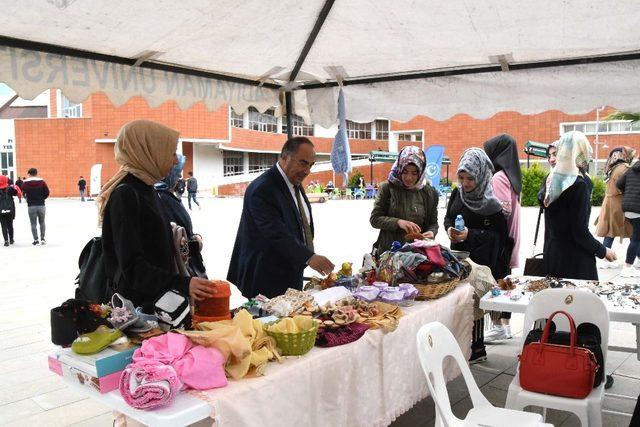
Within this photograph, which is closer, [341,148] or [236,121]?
[341,148]

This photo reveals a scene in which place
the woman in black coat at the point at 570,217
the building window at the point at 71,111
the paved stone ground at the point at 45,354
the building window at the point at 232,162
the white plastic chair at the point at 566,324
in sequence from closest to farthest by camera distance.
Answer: the white plastic chair at the point at 566,324 < the paved stone ground at the point at 45,354 < the woman in black coat at the point at 570,217 < the building window at the point at 71,111 < the building window at the point at 232,162

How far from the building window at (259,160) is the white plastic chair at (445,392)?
138 ft

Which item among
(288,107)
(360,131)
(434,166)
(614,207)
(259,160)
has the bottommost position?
(614,207)

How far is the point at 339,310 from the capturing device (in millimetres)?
2398

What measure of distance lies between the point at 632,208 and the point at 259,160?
39.8m

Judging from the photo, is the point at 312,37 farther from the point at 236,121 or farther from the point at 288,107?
the point at 236,121

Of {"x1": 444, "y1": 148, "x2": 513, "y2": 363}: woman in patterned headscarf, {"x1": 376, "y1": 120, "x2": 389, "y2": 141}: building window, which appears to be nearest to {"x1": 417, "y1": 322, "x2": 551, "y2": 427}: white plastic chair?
{"x1": 444, "y1": 148, "x2": 513, "y2": 363}: woman in patterned headscarf

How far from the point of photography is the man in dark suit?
3150 mm

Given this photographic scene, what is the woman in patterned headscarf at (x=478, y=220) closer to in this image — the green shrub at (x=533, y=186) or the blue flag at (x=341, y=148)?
the blue flag at (x=341, y=148)

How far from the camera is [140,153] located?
7.38 ft

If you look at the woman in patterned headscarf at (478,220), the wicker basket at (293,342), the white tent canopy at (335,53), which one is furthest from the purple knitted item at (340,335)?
the white tent canopy at (335,53)

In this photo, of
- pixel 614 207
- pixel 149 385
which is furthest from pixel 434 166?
pixel 149 385

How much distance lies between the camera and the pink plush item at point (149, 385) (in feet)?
5.23

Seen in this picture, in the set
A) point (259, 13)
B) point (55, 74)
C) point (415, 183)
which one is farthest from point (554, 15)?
point (55, 74)
